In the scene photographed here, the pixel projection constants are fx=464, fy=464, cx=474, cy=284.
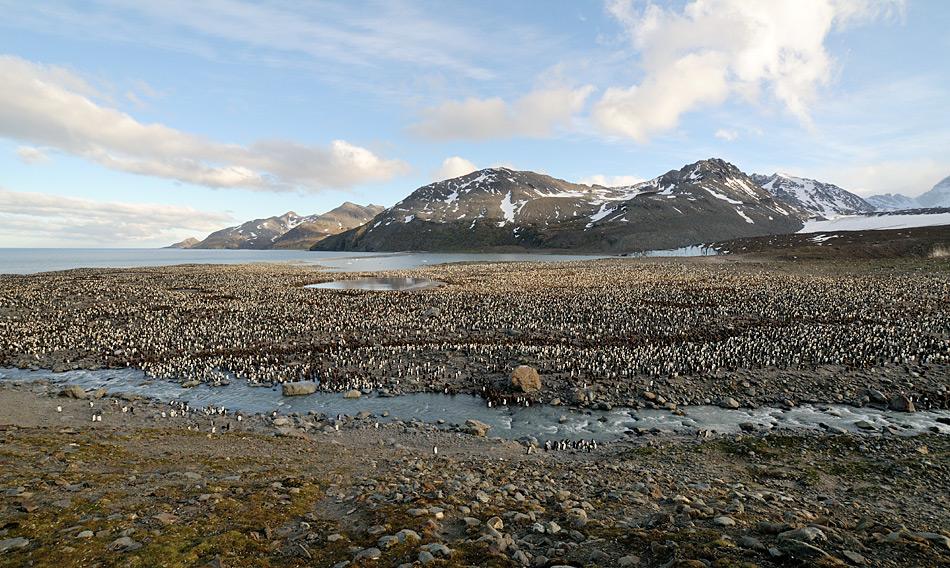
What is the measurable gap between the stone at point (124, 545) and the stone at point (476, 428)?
994 cm

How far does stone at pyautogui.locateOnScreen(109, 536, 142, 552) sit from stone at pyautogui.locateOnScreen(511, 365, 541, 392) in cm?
1395

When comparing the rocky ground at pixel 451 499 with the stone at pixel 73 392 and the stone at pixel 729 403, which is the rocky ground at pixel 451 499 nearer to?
the stone at pixel 729 403

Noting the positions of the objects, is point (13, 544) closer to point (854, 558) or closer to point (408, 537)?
point (408, 537)

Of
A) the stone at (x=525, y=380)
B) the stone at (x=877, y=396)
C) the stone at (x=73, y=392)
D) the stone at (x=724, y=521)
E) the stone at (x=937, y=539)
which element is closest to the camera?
the stone at (x=937, y=539)

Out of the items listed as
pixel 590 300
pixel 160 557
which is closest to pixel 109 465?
pixel 160 557

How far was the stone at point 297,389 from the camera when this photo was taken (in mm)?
19406

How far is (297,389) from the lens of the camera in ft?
64.0

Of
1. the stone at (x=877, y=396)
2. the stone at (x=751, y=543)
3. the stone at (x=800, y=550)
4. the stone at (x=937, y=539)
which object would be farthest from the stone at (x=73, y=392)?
the stone at (x=877, y=396)

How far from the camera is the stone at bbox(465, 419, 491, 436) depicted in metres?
15.5

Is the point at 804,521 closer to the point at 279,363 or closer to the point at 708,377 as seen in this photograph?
the point at 708,377

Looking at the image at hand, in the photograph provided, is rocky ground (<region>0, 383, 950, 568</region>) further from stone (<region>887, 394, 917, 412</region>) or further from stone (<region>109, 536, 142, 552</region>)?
stone (<region>887, 394, 917, 412</region>)

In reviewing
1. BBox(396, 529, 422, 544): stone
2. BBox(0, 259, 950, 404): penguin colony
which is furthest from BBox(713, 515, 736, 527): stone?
BBox(0, 259, 950, 404): penguin colony

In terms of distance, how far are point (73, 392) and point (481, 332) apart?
20.3 m

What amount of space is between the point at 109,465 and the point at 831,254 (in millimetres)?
113578
